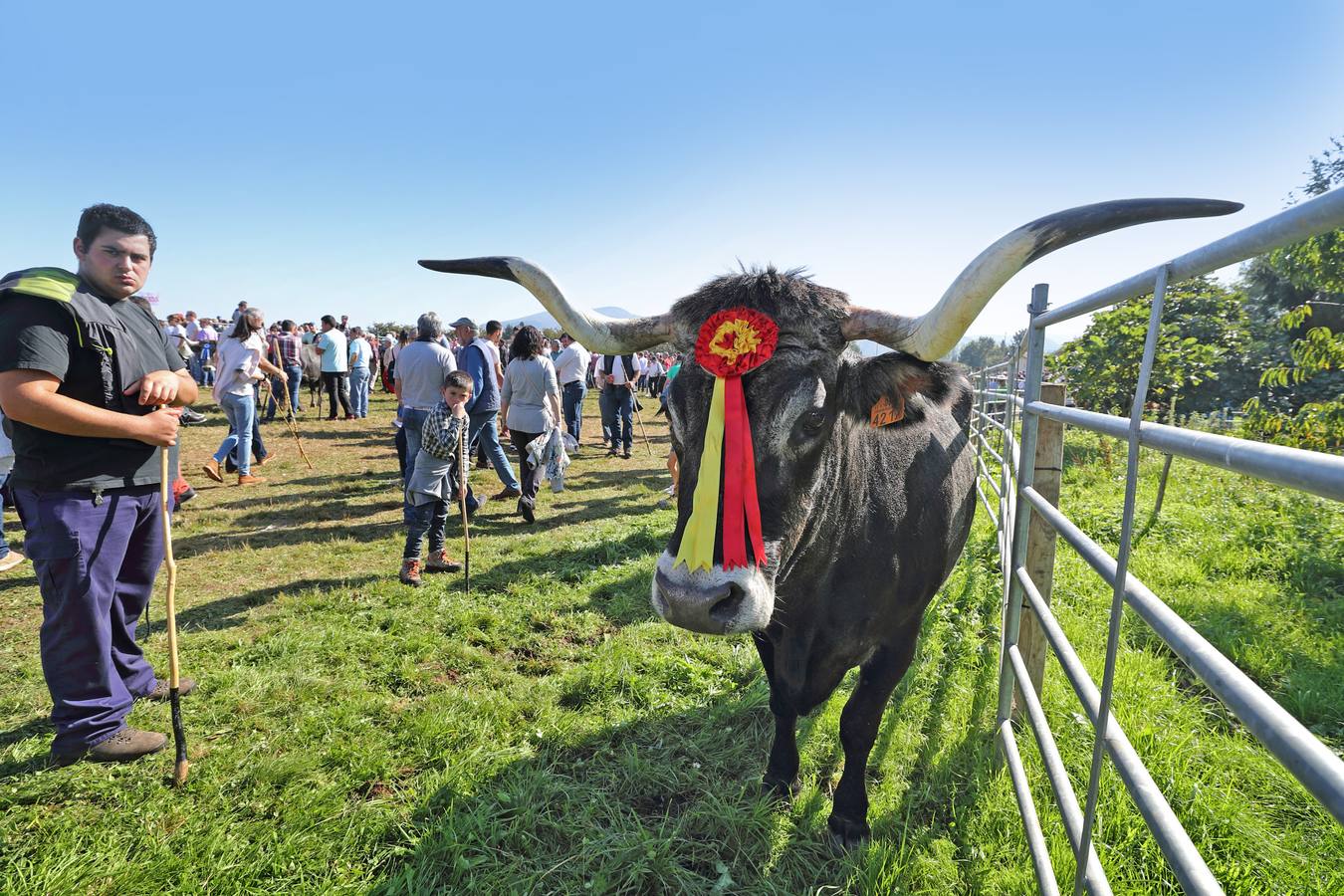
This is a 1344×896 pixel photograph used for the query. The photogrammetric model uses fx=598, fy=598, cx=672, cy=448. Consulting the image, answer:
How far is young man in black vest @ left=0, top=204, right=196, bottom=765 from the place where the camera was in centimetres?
261

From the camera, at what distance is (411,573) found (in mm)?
5316

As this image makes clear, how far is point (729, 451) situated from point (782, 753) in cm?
172

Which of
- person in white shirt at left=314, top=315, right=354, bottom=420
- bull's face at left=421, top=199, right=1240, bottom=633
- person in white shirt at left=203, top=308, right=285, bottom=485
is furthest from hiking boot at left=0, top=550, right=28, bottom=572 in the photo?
person in white shirt at left=314, top=315, right=354, bottom=420

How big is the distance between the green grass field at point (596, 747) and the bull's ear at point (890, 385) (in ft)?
5.81

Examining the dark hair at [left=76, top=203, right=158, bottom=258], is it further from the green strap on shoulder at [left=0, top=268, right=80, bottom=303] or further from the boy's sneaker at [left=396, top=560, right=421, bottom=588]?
the boy's sneaker at [left=396, top=560, right=421, bottom=588]

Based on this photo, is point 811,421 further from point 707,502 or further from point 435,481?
point 435,481

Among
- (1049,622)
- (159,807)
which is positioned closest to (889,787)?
(1049,622)

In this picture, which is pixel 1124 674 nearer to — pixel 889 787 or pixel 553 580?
pixel 889 787

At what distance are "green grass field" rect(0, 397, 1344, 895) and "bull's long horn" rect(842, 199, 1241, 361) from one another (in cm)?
199

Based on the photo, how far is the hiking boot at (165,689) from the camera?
3486 mm

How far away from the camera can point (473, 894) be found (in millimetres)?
2359

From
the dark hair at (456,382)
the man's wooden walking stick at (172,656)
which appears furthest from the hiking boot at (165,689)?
the dark hair at (456,382)

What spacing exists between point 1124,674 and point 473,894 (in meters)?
3.45

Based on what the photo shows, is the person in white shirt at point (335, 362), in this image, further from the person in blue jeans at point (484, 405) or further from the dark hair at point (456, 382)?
the dark hair at point (456, 382)
